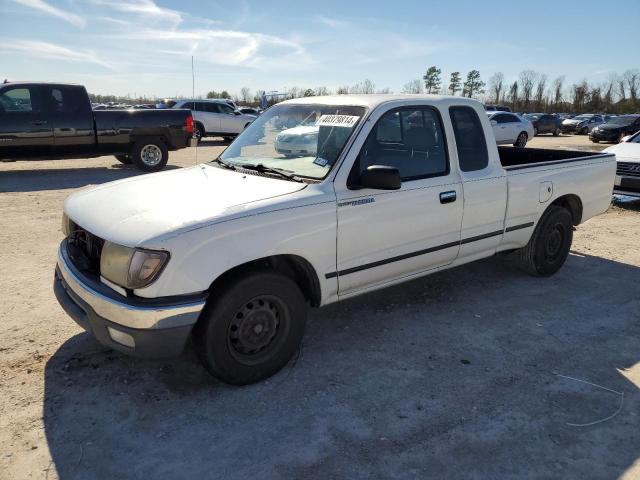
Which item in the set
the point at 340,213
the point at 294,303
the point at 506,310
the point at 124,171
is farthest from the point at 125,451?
the point at 124,171

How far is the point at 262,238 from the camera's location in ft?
10.1

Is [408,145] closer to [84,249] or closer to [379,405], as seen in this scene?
[379,405]

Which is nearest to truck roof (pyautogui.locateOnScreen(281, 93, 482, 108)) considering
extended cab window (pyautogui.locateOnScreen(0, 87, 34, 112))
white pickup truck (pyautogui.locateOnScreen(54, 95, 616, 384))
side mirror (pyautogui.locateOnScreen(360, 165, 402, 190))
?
white pickup truck (pyautogui.locateOnScreen(54, 95, 616, 384))

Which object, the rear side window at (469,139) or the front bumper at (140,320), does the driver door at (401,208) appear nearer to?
the rear side window at (469,139)

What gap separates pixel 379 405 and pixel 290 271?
1.08 m

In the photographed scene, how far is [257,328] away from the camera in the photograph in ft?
10.7

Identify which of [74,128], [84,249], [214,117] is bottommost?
[84,249]

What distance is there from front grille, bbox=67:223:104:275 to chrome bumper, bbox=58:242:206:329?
30 cm

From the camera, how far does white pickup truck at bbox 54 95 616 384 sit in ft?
9.41

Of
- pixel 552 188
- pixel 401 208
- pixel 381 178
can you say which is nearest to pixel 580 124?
pixel 552 188

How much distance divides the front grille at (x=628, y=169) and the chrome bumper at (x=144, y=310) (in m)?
8.67

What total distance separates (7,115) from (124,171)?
2.84m

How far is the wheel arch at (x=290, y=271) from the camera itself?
3117 mm

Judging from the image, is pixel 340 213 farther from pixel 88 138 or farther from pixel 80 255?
pixel 88 138
